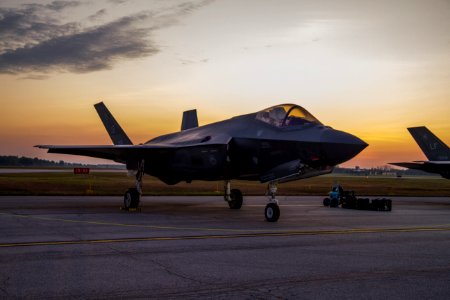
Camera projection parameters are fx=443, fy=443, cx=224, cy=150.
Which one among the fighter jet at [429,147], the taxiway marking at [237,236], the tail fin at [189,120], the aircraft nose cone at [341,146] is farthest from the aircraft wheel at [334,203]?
the fighter jet at [429,147]

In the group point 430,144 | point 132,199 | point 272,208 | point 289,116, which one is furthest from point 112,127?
point 430,144

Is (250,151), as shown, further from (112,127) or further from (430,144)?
(430,144)

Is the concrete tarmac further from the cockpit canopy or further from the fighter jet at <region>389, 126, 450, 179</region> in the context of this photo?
the fighter jet at <region>389, 126, 450, 179</region>

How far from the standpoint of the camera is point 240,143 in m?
15.6

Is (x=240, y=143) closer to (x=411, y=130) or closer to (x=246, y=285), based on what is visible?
(x=246, y=285)

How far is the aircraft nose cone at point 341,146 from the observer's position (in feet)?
42.8

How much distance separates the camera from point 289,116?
48.2ft

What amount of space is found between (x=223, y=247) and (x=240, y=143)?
6.91 meters

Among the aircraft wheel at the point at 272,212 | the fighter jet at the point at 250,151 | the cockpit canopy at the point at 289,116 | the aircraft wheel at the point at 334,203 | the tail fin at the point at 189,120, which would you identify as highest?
the tail fin at the point at 189,120

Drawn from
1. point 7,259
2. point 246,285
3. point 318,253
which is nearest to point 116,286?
point 246,285

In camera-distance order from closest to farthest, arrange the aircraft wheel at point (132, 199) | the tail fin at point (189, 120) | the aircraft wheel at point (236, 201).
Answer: the aircraft wheel at point (132, 199), the aircraft wheel at point (236, 201), the tail fin at point (189, 120)

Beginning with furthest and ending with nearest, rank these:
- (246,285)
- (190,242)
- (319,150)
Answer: (319,150)
(190,242)
(246,285)

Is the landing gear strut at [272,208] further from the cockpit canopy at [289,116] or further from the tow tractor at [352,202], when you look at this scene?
the tow tractor at [352,202]

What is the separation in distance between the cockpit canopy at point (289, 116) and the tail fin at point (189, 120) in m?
8.75
